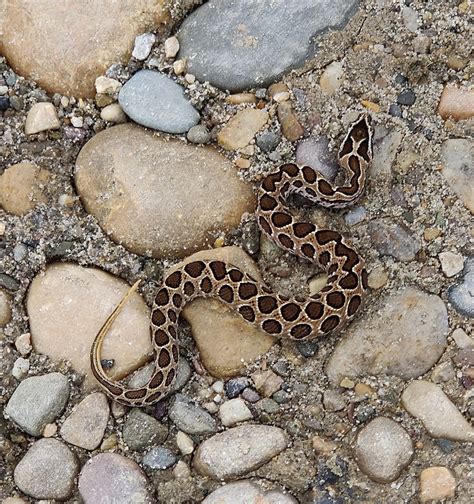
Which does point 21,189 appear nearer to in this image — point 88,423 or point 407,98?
point 88,423

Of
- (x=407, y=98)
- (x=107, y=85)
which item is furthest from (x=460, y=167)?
(x=107, y=85)

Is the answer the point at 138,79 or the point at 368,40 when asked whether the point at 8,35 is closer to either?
the point at 138,79

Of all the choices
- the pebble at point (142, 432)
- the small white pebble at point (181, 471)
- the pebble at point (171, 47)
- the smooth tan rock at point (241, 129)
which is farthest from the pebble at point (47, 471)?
the pebble at point (171, 47)

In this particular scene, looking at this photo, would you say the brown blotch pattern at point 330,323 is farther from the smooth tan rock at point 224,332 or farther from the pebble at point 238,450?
the pebble at point 238,450

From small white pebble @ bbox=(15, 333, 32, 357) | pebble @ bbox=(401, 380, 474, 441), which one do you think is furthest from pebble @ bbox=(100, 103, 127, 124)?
pebble @ bbox=(401, 380, 474, 441)

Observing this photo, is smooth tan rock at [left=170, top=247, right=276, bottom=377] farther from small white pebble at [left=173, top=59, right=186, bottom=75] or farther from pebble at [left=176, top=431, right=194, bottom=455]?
small white pebble at [left=173, top=59, right=186, bottom=75]

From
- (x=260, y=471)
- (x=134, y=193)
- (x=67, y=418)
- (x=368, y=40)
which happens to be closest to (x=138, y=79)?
(x=134, y=193)
